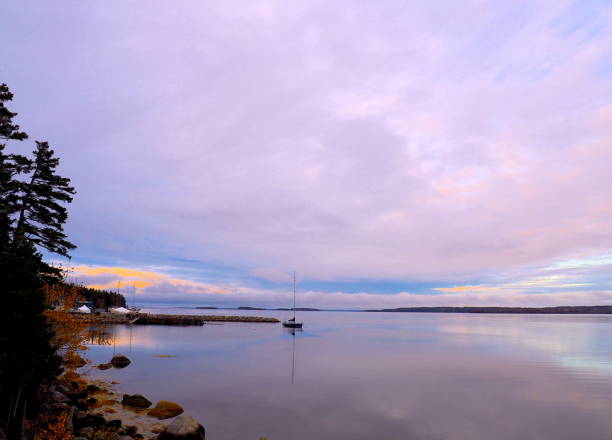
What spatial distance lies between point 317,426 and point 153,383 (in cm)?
2324

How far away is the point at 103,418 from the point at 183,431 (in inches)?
245

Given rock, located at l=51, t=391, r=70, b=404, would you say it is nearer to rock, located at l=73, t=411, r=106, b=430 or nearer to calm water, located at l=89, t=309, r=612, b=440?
rock, located at l=73, t=411, r=106, b=430

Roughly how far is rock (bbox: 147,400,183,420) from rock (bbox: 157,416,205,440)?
6.09 m

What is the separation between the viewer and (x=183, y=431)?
22.7m

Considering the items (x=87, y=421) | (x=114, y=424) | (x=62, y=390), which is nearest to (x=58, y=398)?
(x=87, y=421)

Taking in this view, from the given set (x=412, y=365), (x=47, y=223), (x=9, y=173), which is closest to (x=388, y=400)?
(x=412, y=365)

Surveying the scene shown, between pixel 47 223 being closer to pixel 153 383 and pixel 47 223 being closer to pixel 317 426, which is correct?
pixel 153 383

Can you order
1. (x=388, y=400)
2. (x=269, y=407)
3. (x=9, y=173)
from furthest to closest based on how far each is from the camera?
(x=388, y=400)
(x=269, y=407)
(x=9, y=173)

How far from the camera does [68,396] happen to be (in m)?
27.9

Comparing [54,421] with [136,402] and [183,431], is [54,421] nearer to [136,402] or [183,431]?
[183,431]

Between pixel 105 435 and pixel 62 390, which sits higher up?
pixel 62 390

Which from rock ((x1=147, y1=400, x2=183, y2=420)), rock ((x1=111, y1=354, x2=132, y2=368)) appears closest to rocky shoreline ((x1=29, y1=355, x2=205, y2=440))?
rock ((x1=147, y1=400, x2=183, y2=420))

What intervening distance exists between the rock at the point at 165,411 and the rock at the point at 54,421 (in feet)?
24.1

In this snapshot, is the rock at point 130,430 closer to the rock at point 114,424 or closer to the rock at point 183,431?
the rock at point 114,424
